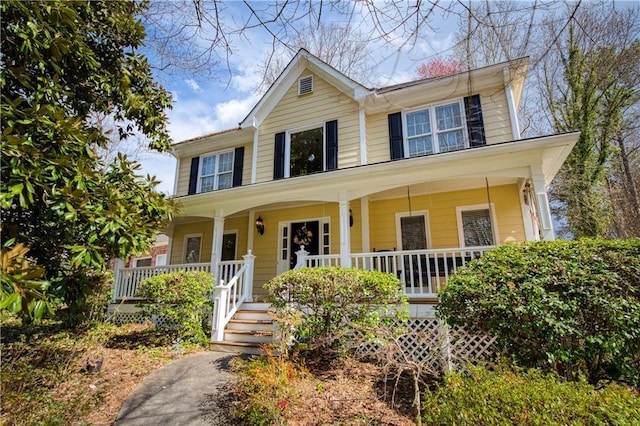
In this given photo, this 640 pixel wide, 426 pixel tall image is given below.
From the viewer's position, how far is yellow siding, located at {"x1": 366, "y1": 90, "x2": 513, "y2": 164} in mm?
8261

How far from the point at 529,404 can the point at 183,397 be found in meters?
4.18

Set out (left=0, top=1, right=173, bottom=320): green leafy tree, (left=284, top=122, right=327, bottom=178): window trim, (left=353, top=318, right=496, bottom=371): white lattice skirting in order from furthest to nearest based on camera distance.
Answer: (left=284, top=122, right=327, bottom=178): window trim, (left=353, top=318, right=496, bottom=371): white lattice skirting, (left=0, top=1, right=173, bottom=320): green leafy tree

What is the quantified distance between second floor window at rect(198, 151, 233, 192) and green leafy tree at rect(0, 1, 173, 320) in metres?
6.24

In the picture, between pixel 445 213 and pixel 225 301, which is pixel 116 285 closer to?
pixel 225 301

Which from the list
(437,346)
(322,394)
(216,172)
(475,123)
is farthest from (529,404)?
(216,172)

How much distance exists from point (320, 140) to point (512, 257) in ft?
23.3

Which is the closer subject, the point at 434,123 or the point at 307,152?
the point at 434,123

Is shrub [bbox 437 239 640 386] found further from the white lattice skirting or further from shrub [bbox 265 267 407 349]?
shrub [bbox 265 267 407 349]

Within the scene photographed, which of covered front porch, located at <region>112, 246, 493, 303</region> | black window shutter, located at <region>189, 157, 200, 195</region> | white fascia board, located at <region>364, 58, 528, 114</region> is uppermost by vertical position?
white fascia board, located at <region>364, 58, 528, 114</region>

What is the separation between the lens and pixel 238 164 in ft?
36.8

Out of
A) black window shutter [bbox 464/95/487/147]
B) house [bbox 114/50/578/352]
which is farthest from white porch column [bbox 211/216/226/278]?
black window shutter [bbox 464/95/487/147]

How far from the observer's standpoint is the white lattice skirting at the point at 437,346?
16.2 feet

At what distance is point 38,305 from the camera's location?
282 cm

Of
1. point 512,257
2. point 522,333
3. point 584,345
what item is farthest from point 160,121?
point 584,345
